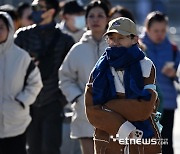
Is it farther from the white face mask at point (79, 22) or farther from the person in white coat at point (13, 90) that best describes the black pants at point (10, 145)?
the white face mask at point (79, 22)

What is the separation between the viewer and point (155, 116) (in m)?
6.46

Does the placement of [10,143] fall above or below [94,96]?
below

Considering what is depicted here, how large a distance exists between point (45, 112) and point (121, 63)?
3152 millimetres

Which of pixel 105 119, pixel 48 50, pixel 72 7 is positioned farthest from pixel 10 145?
pixel 72 7

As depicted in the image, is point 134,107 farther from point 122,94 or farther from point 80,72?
point 80,72

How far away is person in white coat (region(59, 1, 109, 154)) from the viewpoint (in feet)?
27.3

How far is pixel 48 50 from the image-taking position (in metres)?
9.35

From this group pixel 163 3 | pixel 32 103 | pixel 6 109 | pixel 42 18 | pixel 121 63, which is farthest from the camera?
pixel 163 3

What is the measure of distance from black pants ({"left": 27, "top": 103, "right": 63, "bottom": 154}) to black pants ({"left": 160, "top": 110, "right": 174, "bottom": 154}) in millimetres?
1143

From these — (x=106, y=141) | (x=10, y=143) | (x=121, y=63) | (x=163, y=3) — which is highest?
(x=121, y=63)

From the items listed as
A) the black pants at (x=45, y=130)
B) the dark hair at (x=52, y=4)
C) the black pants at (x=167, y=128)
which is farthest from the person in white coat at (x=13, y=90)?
the black pants at (x=167, y=128)

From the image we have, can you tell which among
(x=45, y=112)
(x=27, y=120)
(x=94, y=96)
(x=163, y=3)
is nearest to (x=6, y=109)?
(x=27, y=120)

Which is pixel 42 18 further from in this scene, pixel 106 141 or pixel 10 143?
pixel 106 141

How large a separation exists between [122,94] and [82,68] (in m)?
2.14
